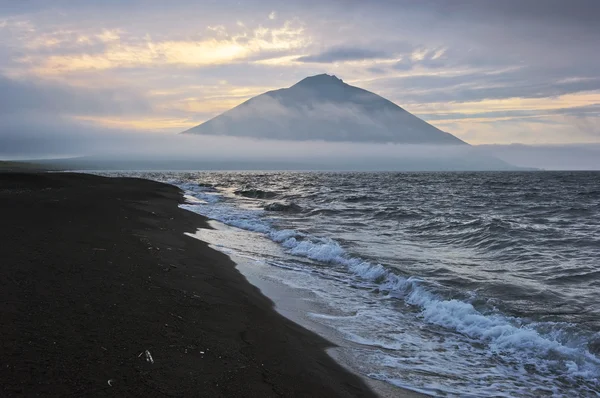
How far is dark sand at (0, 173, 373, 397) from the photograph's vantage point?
422 centimetres

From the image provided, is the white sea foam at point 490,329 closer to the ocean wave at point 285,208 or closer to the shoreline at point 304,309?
the shoreline at point 304,309

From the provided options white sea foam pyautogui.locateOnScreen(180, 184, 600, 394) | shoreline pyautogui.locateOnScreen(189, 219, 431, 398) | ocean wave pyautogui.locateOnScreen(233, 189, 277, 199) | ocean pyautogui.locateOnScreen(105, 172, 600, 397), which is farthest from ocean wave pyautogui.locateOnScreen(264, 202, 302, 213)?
white sea foam pyautogui.locateOnScreen(180, 184, 600, 394)

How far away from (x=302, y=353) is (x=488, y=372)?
2.69 meters

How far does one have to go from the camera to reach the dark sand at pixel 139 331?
4.22 metres

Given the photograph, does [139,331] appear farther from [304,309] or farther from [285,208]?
[285,208]

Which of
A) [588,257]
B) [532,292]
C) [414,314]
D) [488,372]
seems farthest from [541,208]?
[488,372]

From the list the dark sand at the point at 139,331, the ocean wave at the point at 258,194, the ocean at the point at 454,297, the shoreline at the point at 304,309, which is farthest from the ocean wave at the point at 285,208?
the dark sand at the point at 139,331

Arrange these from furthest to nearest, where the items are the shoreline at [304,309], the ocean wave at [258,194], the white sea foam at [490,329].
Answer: the ocean wave at [258,194], the white sea foam at [490,329], the shoreline at [304,309]

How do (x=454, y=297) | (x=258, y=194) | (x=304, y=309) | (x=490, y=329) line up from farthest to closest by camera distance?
(x=258, y=194) → (x=454, y=297) → (x=304, y=309) → (x=490, y=329)

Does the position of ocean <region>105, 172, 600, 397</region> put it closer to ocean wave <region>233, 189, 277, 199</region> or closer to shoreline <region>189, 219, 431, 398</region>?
shoreline <region>189, 219, 431, 398</region>

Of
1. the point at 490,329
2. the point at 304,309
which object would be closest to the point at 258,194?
the point at 304,309

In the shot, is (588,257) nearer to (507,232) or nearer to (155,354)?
(507,232)

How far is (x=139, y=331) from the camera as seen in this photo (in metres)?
5.51

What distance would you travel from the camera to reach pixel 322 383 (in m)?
5.15
